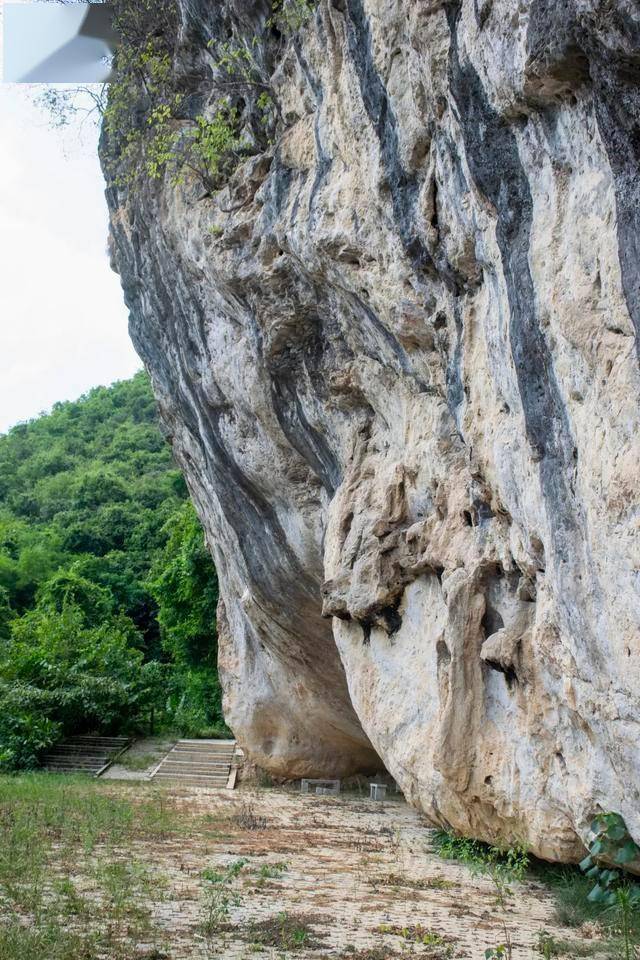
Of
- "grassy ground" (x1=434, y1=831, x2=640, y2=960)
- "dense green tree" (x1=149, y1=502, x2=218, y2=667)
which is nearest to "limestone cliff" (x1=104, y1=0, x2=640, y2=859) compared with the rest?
"grassy ground" (x1=434, y1=831, x2=640, y2=960)

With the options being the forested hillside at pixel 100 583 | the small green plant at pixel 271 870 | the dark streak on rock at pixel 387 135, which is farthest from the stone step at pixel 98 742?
the dark streak on rock at pixel 387 135

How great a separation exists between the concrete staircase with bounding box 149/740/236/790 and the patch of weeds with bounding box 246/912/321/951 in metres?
9.29

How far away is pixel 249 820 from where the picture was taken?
1029cm

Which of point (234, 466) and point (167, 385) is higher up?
point (167, 385)

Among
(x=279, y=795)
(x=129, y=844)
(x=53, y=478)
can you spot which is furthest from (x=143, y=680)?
(x=53, y=478)

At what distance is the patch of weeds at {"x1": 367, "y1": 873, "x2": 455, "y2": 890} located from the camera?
7059mm

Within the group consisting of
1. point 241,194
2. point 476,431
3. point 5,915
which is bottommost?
point 5,915

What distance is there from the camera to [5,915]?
5.14 meters

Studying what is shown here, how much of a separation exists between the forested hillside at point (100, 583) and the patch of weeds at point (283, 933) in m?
11.3

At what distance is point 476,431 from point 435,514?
1.67 m

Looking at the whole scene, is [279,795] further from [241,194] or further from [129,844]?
[241,194]

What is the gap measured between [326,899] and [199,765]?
1029 centimetres

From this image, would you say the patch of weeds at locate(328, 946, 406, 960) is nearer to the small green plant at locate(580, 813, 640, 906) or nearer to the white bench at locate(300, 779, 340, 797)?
the small green plant at locate(580, 813, 640, 906)

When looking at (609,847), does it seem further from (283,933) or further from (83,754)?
(83,754)
